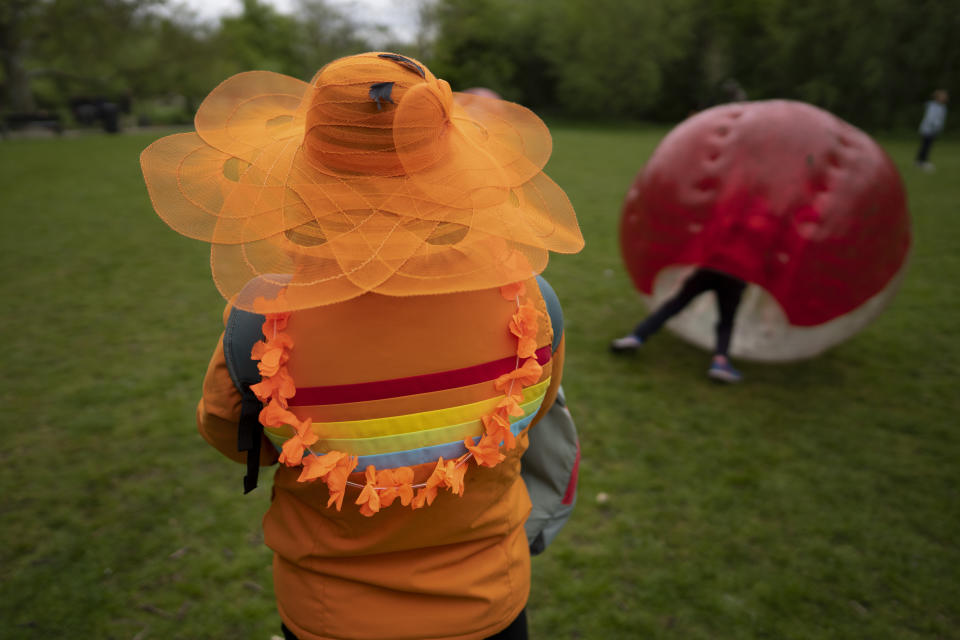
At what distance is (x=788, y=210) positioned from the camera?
355 cm

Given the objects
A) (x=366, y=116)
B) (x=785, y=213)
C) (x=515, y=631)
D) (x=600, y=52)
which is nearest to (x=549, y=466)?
(x=515, y=631)

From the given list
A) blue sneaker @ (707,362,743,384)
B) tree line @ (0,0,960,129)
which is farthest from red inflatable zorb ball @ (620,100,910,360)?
tree line @ (0,0,960,129)

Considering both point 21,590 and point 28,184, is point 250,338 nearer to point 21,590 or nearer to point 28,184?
point 21,590

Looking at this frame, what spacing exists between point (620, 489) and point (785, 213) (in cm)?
181

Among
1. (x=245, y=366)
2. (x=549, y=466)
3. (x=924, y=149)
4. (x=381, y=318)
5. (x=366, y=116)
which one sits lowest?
(x=924, y=149)

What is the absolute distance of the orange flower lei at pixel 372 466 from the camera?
1120 mm

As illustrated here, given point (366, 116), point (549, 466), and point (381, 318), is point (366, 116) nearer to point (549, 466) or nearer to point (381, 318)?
point (381, 318)

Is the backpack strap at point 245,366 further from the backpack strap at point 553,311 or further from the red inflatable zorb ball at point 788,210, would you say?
the red inflatable zorb ball at point 788,210

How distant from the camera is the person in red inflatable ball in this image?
3557 millimetres

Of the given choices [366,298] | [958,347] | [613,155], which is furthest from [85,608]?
[613,155]

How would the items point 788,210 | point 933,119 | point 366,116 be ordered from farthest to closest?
point 933,119 → point 788,210 → point 366,116

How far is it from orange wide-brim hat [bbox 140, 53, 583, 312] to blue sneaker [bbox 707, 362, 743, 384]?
11.4 feet

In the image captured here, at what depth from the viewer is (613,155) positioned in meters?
17.2

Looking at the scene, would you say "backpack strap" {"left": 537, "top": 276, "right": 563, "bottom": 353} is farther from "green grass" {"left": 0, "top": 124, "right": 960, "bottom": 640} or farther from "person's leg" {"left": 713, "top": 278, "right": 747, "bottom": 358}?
"person's leg" {"left": 713, "top": 278, "right": 747, "bottom": 358}
